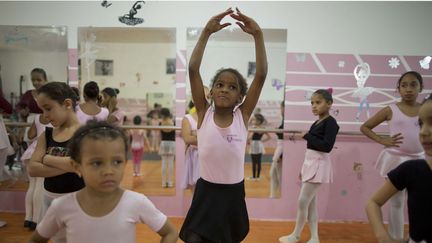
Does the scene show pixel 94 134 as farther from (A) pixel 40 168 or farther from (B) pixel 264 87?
(B) pixel 264 87

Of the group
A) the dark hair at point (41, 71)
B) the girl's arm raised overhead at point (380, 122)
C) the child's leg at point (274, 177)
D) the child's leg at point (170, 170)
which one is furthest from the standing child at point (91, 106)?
the girl's arm raised overhead at point (380, 122)

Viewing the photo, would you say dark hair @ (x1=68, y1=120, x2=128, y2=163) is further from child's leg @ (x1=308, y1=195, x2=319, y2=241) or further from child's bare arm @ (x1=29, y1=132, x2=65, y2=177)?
child's leg @ (x1=308, y1=195, x2=319, y2=241)

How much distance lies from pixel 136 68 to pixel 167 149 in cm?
92

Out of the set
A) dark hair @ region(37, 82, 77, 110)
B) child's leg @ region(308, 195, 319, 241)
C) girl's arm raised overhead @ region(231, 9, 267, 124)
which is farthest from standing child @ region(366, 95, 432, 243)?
child's leg @ region(308, 195, 319, 241)

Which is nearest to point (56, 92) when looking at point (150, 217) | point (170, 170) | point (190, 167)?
point (150, 217)

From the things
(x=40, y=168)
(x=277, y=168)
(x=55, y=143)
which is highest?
(x=55, y=143)

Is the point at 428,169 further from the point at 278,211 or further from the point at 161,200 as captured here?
the point at 161,200

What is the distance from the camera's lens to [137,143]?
3.54 metres

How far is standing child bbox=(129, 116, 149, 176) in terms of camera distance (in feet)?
11.5

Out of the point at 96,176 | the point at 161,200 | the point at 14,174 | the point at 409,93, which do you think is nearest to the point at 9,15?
the point at 14,174

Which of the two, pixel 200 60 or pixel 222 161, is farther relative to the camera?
pixel 200 60

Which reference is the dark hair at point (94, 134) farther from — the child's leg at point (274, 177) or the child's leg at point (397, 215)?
the child's leg at point (274, 177)

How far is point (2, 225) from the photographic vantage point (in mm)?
3082

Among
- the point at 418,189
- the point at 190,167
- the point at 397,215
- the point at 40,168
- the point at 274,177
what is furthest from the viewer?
the point at 274,177
